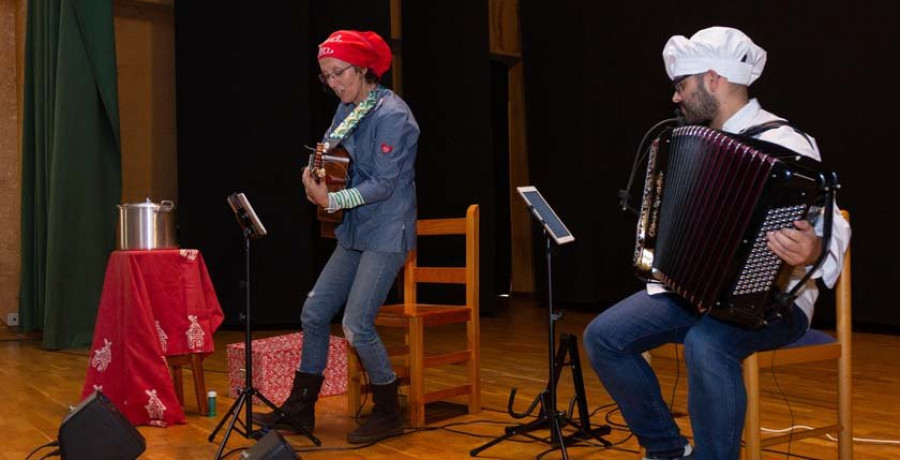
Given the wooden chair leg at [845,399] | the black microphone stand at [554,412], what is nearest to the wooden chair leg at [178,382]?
the black microphone stand at [554,412]

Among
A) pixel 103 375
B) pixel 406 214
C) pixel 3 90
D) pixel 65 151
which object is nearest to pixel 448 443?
pixel 406 214

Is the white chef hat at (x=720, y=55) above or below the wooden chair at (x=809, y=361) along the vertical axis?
above

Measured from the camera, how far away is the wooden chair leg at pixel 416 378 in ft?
Result: 9.91

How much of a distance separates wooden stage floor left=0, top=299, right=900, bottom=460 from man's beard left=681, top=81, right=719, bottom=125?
3.40ft

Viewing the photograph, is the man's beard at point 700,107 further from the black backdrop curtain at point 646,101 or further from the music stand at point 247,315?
the black backdrop curtain at point 646,101

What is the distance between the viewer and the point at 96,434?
85.5 inches

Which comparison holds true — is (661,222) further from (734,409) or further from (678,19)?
(678,19)

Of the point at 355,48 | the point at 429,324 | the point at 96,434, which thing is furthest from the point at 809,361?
the point at 96,434

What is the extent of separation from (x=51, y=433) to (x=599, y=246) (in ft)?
16.7

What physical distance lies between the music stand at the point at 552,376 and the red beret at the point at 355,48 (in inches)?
27.4

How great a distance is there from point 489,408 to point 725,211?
180cm

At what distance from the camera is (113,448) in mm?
2205

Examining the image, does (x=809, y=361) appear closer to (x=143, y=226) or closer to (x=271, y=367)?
(x=271, y=367)

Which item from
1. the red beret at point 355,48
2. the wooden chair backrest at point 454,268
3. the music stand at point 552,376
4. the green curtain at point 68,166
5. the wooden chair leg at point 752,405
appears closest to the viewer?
the wooden chair leg at point 752,405
